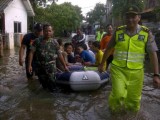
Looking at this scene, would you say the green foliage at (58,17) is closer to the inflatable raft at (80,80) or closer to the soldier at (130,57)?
the inflatable raft at (80,80)

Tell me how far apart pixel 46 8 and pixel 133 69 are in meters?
31.3

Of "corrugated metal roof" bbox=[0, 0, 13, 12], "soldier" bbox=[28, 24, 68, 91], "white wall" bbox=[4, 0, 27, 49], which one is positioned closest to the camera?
"soldier" bbox=[28, 24, 68, 91]

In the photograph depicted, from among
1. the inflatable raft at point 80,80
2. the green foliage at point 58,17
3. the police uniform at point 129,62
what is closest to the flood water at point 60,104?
the inflatable raft at point 80,80

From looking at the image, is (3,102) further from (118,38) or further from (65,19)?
(65,19)

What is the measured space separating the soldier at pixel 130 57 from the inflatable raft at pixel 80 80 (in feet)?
7.33

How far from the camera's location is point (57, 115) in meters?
5.71

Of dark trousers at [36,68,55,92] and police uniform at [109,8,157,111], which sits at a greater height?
police uniform at [109,8,157,111]

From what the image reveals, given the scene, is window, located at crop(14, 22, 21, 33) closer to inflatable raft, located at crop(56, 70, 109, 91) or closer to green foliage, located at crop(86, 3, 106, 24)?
inflatable raft, located at crop(56, 70, 109, 91)

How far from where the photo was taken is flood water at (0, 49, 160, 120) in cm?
559

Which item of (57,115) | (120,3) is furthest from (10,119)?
(120,3)

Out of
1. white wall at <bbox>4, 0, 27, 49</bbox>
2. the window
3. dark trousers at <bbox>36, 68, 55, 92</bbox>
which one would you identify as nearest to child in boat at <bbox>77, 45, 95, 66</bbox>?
dark trousers at <bbox>36, 68, 55, 92</bbox>

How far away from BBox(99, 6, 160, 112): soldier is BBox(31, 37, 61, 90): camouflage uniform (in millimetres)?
2060

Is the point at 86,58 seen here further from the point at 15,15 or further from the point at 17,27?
the point at 17,27

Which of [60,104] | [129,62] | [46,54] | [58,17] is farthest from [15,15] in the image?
[129,62]
